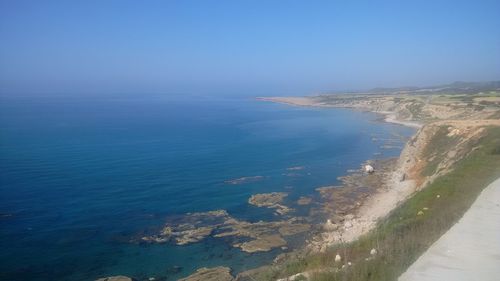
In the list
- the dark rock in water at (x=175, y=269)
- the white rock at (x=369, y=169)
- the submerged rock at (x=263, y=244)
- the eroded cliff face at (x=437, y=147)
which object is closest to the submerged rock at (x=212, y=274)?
the dark rock in water at (x=175, y=269)

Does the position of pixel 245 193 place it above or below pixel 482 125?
below

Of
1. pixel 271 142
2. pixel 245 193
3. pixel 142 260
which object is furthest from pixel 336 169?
pixel 142 260

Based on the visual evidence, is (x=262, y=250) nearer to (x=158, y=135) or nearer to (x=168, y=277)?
(x=168, y=277)

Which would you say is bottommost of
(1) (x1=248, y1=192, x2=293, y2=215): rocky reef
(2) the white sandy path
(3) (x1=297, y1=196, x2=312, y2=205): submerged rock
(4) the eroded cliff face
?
(3) (x1=297, y1=196, x2=312, y2=205): submerged rock

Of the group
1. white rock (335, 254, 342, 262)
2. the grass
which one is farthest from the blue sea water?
white rock (335, 254, 342, 262)

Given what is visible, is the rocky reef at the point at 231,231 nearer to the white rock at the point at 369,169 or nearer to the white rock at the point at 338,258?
the white rock at the point at 338,258

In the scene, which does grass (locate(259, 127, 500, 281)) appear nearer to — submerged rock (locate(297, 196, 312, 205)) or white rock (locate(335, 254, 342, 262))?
white rock (locate(335, 254, 342, 262))

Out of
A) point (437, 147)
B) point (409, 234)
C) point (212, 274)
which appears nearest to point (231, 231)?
point (212, 274)
